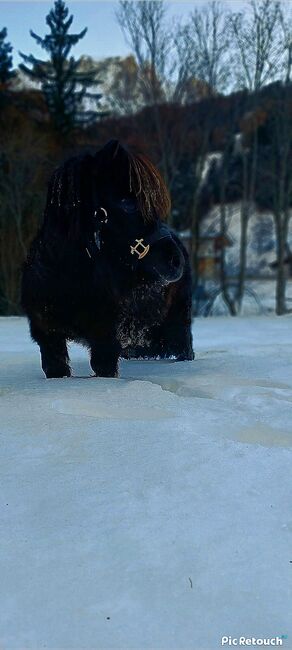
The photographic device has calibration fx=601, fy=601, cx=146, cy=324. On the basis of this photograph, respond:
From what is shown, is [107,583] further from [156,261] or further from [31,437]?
[156,261]

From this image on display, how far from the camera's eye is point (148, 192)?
2887mm

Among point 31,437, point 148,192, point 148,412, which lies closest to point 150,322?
point 148,192

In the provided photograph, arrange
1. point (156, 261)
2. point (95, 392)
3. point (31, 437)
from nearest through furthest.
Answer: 1. point (31, 437)
2. point (95, 392)
3. point (156, 261)

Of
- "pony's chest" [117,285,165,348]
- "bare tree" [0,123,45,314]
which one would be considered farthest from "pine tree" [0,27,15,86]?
"pony's chest" [117,285,165,348]

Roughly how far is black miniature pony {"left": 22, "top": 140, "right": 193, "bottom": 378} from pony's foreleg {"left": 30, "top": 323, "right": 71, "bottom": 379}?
0.03 feet

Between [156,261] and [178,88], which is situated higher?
[178,88]

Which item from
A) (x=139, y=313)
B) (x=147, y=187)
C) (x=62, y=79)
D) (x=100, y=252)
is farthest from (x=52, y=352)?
(x=62, y=79)

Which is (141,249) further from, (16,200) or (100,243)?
(16,200)

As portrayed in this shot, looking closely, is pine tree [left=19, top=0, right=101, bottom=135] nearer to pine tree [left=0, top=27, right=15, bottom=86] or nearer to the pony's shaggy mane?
pine tree [left=0, top=27, right=15, bottom=86]

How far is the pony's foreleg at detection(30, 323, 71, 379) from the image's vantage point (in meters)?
3.04

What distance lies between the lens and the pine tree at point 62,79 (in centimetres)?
2012

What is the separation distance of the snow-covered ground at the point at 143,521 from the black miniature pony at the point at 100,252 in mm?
684

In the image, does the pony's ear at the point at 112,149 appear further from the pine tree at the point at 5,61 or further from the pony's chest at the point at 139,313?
the pine tree at the point at 5,61

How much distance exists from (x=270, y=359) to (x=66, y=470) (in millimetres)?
2072
